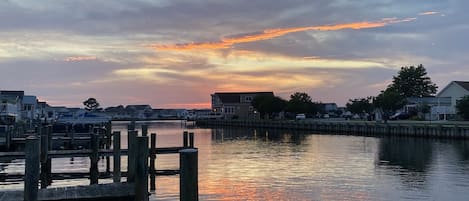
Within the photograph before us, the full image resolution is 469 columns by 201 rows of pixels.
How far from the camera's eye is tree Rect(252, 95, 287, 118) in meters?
150

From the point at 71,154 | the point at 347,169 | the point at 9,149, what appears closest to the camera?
the point at 71,154

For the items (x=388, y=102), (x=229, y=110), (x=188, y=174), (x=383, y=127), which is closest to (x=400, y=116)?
(x=388, y=102)

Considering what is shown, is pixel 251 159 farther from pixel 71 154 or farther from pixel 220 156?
pixel 71 154

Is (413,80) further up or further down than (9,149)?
further up

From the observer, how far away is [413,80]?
488 feet

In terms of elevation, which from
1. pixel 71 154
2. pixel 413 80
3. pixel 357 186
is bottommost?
pixel 357 186

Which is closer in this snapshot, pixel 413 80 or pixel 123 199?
pixel 123 199

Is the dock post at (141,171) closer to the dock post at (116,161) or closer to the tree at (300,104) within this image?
the dock post at (116,161)

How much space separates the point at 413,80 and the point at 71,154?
137 m

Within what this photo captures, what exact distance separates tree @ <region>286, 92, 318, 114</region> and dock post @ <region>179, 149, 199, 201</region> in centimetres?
14176

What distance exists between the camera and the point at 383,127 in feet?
276

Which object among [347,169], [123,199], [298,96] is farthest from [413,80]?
[123,199]

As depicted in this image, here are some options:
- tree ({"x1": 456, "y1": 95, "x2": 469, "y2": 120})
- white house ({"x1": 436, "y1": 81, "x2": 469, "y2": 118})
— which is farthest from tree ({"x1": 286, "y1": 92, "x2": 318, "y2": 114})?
tree ({"x1": 456, "y1": 95, "x2": 469, "y2": 120})

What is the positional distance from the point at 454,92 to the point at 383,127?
27.2 m
